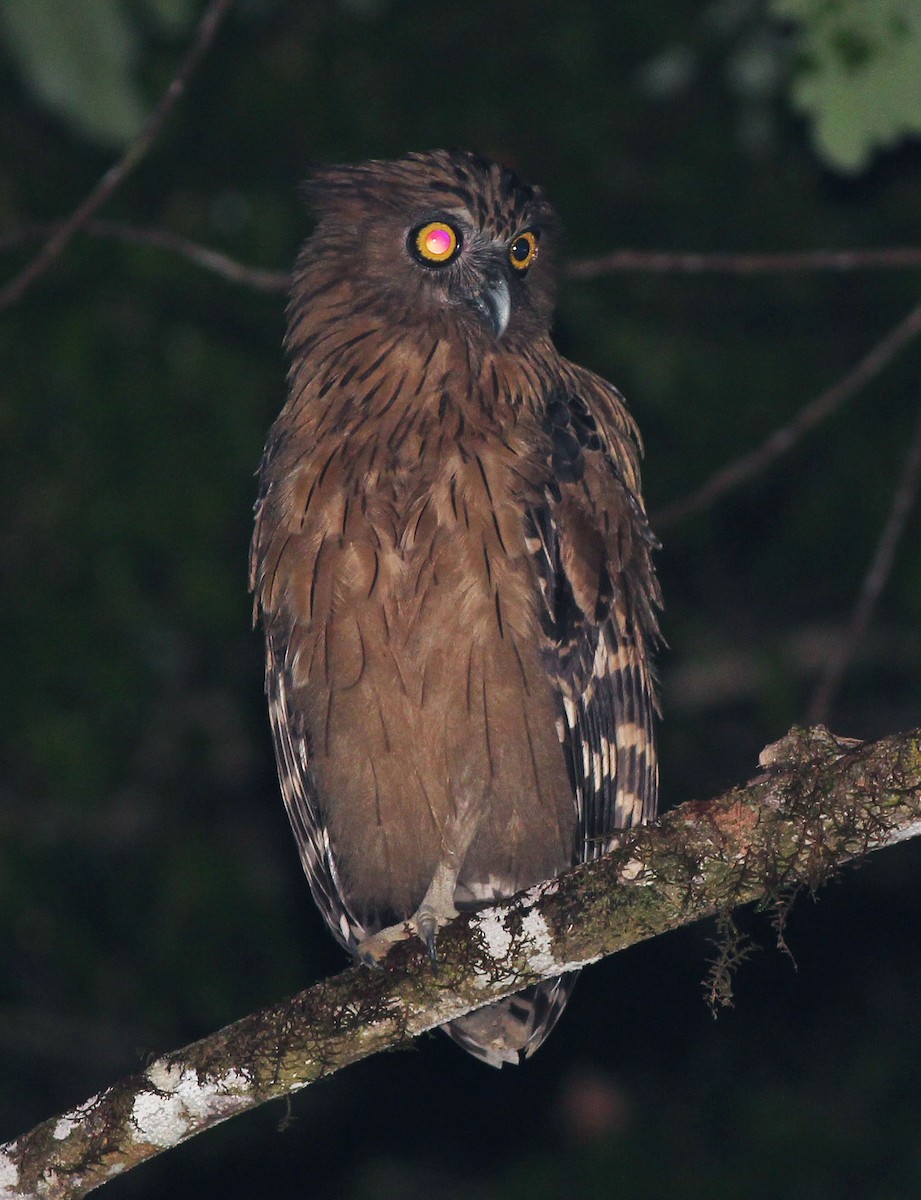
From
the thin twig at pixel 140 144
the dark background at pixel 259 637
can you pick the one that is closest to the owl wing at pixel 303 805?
the thin twig at pixel 140 144

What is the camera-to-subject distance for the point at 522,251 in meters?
3.76

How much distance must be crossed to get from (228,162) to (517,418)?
3450 millimetres

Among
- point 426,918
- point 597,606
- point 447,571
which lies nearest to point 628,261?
point 597,606

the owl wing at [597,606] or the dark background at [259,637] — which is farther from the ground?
the dark background at [259,637]

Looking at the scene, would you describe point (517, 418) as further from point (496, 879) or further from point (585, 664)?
point (496, 879)

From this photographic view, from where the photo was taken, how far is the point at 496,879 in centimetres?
369

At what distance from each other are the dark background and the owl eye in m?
2.51

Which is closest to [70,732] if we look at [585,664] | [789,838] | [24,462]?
[24,462]

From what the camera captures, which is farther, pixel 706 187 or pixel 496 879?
pixel 706 187

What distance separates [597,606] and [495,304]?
72cm

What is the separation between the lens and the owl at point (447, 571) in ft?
11.0

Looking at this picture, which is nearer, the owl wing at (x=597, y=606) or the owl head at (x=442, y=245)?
the owl wing at (x=597, y=606)

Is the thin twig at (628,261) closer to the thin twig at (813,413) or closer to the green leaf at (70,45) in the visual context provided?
the thin twig at (813,413)

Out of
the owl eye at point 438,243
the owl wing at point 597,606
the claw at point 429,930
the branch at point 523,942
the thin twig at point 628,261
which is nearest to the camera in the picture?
the branch at point 523,942
